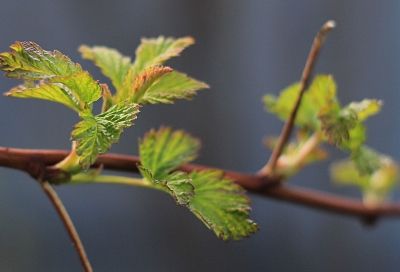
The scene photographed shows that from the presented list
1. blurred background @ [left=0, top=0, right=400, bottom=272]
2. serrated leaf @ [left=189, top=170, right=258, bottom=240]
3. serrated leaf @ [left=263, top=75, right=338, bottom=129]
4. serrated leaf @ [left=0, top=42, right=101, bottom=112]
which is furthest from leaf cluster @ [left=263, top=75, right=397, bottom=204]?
blurred background @ [left=0, top=0, right=400, bottom=272]

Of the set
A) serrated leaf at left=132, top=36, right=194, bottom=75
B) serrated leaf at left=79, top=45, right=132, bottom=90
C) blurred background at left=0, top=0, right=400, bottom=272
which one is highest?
serrated leaf at left=132, top=36, right=194, bottom=75

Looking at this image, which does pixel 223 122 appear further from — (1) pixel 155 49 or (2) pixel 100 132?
(2) pixel 100 132

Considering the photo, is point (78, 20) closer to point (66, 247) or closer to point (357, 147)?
point (66, 247)

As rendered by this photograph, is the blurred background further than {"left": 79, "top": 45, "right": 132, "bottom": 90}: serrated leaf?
Yes

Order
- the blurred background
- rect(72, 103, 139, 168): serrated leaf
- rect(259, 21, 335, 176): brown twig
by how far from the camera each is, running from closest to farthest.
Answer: rect(72, 103, 139, 168): serrated leaf
rect(259, 21, 335, 176): brown twig
the blurred background

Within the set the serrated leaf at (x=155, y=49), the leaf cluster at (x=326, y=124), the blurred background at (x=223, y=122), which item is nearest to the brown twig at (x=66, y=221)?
the serrated leaf at (x=155, y=49)

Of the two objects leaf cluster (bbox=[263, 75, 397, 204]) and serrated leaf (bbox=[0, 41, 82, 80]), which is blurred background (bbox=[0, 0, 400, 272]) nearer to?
leaf cluster (bbox=[263, 75, 397, 204])
